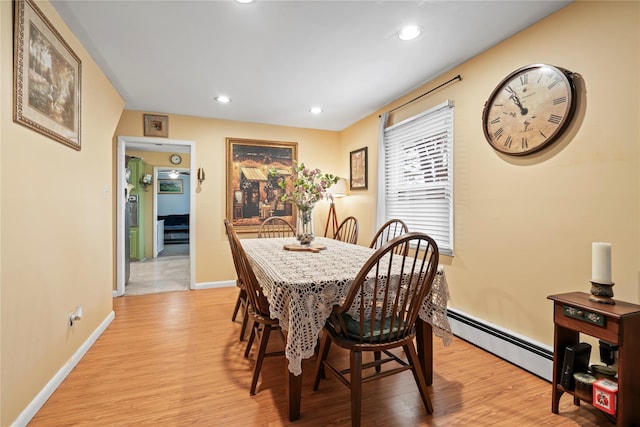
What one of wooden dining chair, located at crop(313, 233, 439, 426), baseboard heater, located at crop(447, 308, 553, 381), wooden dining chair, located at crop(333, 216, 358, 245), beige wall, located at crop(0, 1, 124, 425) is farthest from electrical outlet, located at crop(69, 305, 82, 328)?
baseboard heater, located at crop(447, 308, 553, 381)

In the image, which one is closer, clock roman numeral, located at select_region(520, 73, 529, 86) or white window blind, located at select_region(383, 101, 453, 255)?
clock roman numeral, located at select_region(520, 73, 529, 86)

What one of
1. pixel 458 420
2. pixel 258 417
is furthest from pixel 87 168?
pixel 458 420

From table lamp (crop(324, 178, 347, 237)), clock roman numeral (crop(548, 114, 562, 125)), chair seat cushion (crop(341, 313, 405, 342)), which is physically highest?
clock roman numeral (crop(548, 114, 562, 125))

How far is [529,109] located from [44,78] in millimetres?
3065

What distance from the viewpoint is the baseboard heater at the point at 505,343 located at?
201 cm

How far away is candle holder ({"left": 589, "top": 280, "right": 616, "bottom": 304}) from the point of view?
156cm

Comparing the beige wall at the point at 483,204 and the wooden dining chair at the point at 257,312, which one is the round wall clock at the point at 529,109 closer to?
the beige wall at the point at 483,204

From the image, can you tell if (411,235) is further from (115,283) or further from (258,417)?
(115,283)

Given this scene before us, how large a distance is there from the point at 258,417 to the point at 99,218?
2.22 metres

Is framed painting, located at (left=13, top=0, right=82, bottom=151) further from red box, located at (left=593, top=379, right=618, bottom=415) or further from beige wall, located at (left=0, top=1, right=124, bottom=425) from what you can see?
red box, located at (left=593, top=379, right=618, bottom=415)

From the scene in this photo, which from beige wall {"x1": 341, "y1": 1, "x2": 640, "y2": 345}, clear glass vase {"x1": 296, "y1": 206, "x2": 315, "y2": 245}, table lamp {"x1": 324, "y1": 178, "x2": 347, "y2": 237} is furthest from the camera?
table lamp {"x1": 324, "y1": 178, "x2": 347, "y2": 237}

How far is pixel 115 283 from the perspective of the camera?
156 inches

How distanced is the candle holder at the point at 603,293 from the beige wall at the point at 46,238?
115 inches

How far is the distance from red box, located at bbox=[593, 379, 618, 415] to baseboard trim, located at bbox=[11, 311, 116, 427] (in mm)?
2865
